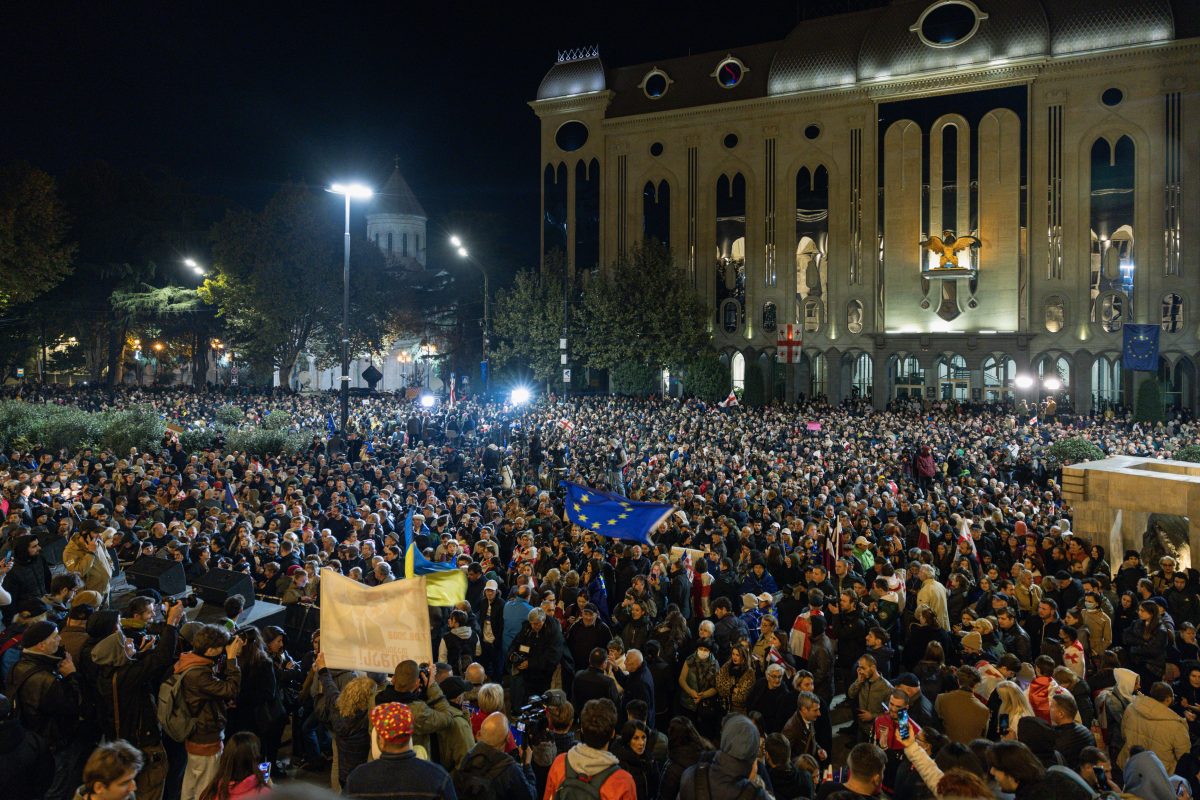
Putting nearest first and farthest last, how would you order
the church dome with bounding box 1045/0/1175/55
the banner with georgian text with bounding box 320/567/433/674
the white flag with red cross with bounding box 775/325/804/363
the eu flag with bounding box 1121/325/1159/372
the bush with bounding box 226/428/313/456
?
the banner with georgian text with bounding box 320/567/433/674, the bush with bounding box 226/428/313/456, the eu flag with bounding box 1121/325/1159/372, the church dome with bounding box 1045/0/1175/55, the white flag with red cross with bounding box 775/325/804/363

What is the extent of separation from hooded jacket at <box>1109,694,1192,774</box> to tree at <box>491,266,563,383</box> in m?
40.0

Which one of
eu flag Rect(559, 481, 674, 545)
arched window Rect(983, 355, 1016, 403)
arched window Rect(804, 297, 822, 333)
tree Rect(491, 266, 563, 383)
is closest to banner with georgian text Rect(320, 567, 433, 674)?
eu flag Rect(559, 481, 674, 545)

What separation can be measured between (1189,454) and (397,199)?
68602 mm

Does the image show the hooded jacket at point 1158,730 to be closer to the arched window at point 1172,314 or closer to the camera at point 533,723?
the camera at point 533,723

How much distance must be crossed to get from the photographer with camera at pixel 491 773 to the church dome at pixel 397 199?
254ft

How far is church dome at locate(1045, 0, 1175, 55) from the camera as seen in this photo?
39500mm

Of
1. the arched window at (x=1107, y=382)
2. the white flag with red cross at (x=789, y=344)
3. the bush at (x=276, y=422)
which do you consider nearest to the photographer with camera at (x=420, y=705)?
the bush at (x=276, y=422)

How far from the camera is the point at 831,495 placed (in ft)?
55.2

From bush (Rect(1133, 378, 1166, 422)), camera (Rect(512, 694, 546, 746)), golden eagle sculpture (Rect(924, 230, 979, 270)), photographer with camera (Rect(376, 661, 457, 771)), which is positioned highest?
golden eagle sculpture (Rect(924, 230, 979, 270))

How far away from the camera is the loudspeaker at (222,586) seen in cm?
894

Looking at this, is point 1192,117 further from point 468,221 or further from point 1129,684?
point 468,221

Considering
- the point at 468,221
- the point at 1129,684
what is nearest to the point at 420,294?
the point at 468,221

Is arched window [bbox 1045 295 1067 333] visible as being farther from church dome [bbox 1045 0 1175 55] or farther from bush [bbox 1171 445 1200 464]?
bush [bbox 1171 445 1200 464]

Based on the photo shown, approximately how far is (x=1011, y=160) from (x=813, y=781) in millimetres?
43288
